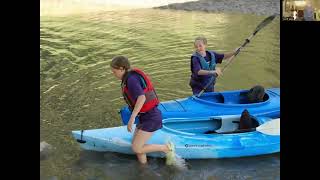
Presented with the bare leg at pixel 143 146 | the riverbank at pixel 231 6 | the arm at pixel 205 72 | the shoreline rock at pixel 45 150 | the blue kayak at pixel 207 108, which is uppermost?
the riverbank at pixel 231 6

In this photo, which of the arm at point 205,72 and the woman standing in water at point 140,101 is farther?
the arm at point 205,72

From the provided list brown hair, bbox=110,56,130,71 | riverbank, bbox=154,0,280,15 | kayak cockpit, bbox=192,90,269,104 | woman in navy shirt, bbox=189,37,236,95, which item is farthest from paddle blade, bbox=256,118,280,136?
riverbank, bbox=154,0,280,15

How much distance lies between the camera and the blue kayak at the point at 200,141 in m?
2.70

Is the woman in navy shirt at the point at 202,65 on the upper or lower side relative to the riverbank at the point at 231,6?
lower

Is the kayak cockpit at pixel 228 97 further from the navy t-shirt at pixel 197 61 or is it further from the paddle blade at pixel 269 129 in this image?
the paddle blade at pixel 269 129

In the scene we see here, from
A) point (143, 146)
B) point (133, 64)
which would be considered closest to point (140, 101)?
point (143, 146)

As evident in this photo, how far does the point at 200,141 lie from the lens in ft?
8.89

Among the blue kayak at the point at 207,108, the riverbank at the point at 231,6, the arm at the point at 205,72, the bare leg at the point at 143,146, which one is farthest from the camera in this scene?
the riverbank at the point at 231,6

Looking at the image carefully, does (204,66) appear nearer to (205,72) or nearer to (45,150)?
(205,72)

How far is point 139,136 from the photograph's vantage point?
8.35 ft

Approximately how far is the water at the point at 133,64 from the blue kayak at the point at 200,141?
7 centimetres

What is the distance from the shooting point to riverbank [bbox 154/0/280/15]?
5.99m

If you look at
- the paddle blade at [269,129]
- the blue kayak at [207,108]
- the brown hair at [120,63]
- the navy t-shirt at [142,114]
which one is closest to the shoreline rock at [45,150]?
the blue kayak at [207,108]
